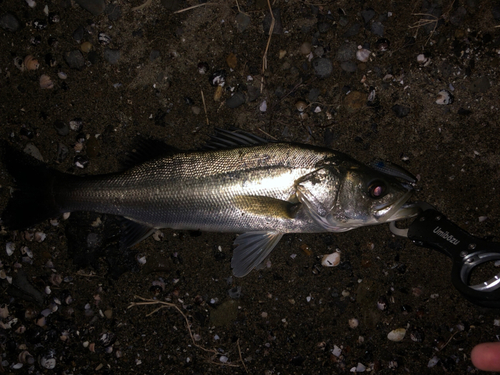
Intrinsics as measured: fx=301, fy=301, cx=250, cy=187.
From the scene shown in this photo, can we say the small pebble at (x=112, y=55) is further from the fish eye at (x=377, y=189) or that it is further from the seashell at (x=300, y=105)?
the fish eye at (x=377, y=189)

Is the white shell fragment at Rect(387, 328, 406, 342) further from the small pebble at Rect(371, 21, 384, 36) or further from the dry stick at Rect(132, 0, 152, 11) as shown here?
the dry stick at Rect(132, 0, 152, 11)

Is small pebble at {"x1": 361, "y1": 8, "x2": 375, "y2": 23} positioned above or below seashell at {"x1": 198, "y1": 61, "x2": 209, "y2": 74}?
above

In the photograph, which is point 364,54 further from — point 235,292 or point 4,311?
point 4,311

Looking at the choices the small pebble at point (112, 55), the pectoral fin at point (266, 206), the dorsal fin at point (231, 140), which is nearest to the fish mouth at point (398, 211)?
the pectoral fin at point (266, 206)

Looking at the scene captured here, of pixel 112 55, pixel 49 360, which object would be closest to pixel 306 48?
pixel 112 55

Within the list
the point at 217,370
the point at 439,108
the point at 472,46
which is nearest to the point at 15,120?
the point at 217,370

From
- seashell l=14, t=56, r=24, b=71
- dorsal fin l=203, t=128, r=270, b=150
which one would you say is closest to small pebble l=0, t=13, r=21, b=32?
seashell l=14, t=56, r=24, b=71
